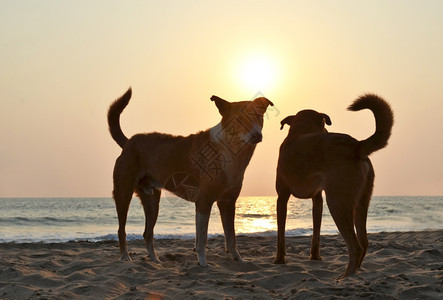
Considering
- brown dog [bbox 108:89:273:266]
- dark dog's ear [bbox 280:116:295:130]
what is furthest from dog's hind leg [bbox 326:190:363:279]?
dark dog's ear [bbox 280:116:295:130]

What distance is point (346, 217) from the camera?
17.0 ft

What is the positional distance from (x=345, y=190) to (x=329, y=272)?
1.11 meters

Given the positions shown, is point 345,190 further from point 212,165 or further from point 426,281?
point 212,165

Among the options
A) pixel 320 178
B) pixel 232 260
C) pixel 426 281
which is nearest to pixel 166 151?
pixel 232 260

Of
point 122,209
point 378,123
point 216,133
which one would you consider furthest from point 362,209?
point 122,209

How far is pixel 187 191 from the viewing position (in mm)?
6367

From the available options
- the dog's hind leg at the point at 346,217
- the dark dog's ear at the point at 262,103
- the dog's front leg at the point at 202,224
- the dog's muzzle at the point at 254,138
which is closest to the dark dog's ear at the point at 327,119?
the dark dog's ear at the point at 262,103

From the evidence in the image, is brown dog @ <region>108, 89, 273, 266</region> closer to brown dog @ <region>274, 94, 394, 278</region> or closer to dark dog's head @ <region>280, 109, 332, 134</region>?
brown dog @ <region>274, 94, 394, 278</region>

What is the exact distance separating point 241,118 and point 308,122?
4.37ft

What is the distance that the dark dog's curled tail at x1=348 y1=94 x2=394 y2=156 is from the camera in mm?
5199

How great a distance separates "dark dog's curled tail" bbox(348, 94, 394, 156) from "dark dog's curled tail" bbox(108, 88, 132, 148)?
3714 millimetres

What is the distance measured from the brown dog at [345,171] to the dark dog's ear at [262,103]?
632 mm

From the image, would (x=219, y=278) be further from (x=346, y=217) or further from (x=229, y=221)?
(x=346, y=217)

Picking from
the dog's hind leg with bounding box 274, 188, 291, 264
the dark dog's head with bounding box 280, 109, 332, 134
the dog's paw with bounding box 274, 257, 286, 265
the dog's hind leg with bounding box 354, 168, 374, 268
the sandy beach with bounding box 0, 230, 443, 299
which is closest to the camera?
the sandy beach with bounding box 0, 230, 443, 299
